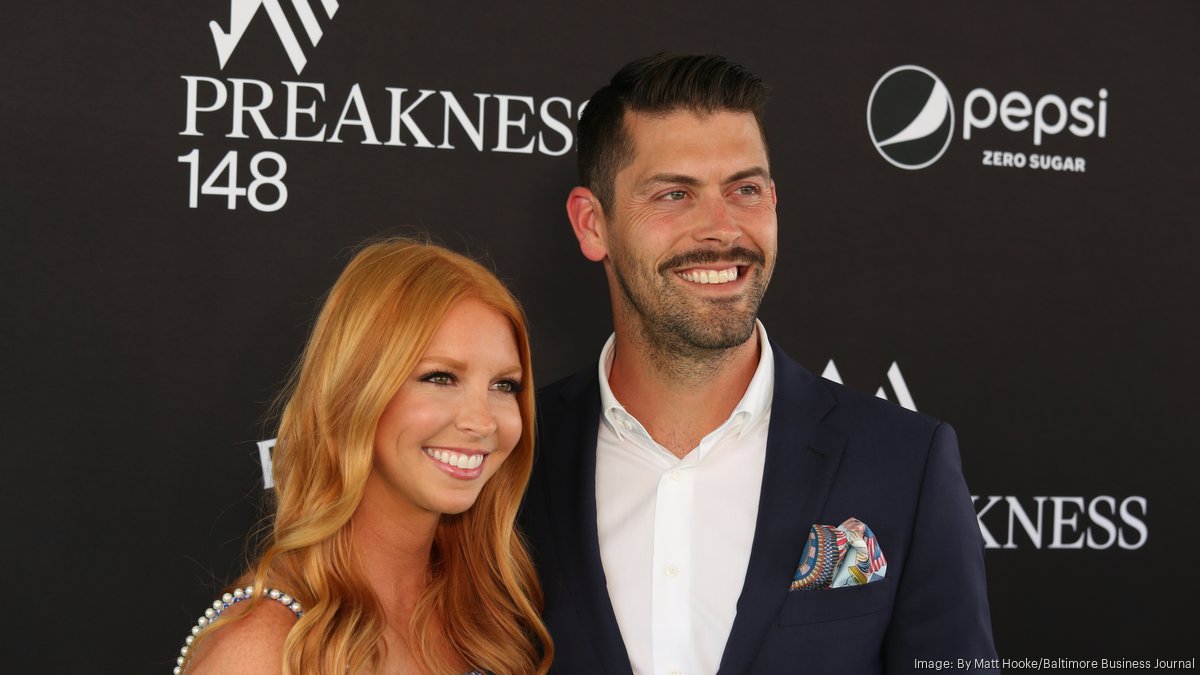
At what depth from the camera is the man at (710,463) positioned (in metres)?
1.93

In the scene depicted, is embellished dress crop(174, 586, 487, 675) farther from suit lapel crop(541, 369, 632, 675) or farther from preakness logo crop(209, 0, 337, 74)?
preakness logo crop(209, 0, 337, 74)

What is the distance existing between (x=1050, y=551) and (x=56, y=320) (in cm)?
245

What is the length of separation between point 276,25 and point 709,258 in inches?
46.3

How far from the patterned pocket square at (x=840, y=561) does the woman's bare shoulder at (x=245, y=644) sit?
0.82m

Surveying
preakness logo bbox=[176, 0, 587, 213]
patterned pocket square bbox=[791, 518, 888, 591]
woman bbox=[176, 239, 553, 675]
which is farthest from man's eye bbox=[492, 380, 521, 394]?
preakness logo bbox=[176, 0, 587, 213]

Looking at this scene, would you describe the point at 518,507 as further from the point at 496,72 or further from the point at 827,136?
the point at 827,136

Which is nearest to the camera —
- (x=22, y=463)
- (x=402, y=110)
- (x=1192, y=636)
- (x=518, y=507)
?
(x=518, y=507)

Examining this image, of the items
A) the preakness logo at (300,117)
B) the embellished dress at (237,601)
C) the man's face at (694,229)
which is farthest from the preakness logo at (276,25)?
the embellished dress at (237,601)

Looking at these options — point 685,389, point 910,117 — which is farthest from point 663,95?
point 910,117

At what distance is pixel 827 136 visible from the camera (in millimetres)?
2932

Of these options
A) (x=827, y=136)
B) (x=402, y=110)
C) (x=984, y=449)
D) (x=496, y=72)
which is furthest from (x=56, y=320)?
(x=984, y=449)

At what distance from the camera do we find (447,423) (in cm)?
184

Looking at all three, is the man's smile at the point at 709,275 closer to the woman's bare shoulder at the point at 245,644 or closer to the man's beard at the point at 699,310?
the man's beard at the point at 699,310

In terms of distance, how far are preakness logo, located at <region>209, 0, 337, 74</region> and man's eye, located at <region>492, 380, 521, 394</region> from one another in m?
1.04
